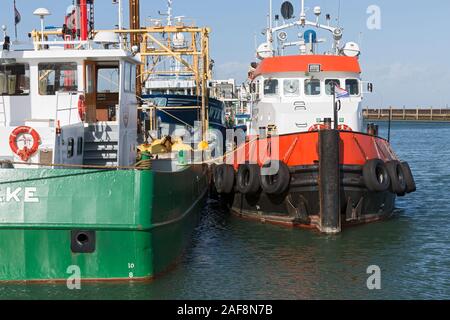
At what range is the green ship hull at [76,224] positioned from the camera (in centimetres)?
938

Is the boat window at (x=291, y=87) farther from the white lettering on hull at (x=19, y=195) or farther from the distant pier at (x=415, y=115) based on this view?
the distant pier at (x=415, y=115)

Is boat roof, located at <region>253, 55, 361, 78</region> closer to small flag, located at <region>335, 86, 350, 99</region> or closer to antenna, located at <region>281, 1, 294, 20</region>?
small flag, located at <region>335, 86, 350, 99</region>

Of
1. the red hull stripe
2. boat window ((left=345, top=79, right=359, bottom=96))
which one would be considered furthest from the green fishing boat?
boat window ((left=345, top=79, right=359, bottom=96))

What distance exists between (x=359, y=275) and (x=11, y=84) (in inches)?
269

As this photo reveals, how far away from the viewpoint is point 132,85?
12688 millimetres

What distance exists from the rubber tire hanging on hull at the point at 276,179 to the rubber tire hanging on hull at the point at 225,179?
5.06ft

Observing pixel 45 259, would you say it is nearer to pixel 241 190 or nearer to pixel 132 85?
pixel 132 85

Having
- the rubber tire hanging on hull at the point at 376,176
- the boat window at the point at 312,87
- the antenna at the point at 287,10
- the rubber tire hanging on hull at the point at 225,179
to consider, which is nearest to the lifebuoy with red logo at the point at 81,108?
the rubber tire hanging on hull at the point at 225,179

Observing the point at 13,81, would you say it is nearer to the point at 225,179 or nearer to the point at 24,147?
the point at 24,147

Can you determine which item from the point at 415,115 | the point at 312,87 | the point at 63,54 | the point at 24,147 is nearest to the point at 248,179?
the point at 312,87

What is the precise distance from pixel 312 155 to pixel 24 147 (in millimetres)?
6681

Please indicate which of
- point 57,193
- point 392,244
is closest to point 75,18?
point 57,193

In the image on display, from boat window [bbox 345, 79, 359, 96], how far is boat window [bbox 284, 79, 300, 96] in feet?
4.16
